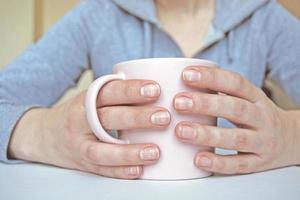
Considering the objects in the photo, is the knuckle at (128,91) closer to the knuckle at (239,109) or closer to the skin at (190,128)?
the skin at (190,128)

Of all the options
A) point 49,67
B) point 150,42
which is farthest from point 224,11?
point 49,67

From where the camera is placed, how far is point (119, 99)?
15.0 inches

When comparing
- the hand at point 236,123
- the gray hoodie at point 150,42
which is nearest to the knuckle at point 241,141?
the hand at point 236,123

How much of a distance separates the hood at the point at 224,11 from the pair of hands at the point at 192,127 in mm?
371

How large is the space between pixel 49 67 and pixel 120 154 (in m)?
0.43

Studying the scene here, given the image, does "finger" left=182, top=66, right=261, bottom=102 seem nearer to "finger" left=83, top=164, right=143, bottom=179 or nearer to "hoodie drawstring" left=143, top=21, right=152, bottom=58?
"finger" left=83, top=164, right=143, bottom=179

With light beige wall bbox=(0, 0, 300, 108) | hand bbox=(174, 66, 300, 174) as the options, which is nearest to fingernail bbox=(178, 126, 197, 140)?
hand bbox=(174, 66, 300, 174)

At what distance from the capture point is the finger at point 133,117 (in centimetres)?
36

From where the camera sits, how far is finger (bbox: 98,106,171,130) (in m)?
0.36

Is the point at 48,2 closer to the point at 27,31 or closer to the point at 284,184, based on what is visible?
the point at 27,31

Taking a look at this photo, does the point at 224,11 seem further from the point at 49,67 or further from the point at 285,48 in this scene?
the point at 49,67

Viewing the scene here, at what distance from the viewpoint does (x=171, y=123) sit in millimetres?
365

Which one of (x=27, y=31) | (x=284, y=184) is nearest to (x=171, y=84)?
(x=284, y=184)

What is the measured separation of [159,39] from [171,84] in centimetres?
45
